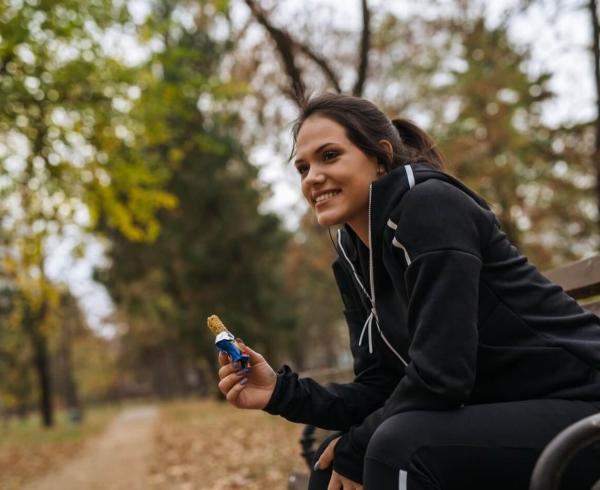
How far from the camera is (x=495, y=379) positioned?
1.75 meters

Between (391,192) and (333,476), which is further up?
(391,192)

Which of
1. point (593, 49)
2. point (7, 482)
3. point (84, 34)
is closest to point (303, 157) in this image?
point (84, 34)

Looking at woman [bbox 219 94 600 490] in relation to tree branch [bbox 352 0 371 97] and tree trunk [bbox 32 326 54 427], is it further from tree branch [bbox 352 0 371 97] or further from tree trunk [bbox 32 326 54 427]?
tree trunk [bbox 32 326 54 427]

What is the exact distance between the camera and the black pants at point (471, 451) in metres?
1.52

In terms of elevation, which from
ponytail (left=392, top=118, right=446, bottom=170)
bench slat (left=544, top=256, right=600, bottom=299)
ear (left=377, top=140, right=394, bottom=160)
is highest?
ponytail (left=392, top=118, right=446, bottom=170)

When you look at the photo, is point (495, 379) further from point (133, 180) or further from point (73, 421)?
point (73, 421)

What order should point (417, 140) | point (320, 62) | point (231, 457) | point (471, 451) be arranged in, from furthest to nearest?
point (320, 62) → point (231, 457) → point (417, 140) → point (471, 451)

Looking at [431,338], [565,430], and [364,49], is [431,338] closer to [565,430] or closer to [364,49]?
[565,430]

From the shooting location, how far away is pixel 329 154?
2168 millimetres

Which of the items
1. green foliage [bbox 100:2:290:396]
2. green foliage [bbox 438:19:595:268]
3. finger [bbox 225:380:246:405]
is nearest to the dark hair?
finger [bbox 225:380:246:405]

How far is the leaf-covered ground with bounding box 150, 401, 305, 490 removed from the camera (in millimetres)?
6102

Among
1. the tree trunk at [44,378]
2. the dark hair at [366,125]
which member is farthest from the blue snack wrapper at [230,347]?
the tree trunk at [44,378]

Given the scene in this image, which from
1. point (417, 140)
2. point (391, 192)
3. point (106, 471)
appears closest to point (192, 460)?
point (106, 471)

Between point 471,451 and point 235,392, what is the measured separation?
0.87m
